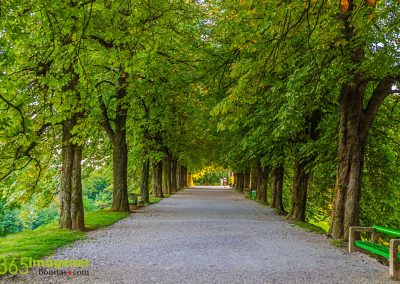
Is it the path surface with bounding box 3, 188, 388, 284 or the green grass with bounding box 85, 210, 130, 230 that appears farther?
the green grass with bounding box 85, 210, 130, 230

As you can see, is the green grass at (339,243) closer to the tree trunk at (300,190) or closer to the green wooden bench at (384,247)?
the green wooden bench at (384,247)

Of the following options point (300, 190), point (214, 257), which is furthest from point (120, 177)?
point (214, 257)

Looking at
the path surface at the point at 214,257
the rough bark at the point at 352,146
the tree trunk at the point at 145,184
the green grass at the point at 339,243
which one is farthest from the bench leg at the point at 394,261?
the tree trunk at the point at 145,184

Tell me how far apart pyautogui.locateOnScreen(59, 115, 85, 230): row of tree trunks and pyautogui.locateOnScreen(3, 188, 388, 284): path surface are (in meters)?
0.88

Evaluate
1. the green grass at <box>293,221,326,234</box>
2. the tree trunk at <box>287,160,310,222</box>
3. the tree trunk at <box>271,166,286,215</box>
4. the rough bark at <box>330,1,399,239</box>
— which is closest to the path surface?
the green grass at <box>293,221,326,234</box>

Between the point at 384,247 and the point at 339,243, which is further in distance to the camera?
the point at 339,243

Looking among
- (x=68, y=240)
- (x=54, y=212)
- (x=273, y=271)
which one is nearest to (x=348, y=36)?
(x=273, y=271)

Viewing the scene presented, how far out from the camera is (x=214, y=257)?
9273 mm

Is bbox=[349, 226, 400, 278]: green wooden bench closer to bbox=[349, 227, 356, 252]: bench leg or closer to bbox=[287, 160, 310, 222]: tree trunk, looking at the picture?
bbox=[349, 227, 356, 252]: bench leg

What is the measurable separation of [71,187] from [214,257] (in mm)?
6267

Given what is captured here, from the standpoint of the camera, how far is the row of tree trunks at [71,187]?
1347 cm

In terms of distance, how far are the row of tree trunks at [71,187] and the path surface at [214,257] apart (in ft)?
2.89

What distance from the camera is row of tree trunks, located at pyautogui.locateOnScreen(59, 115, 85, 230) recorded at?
13.5 metres

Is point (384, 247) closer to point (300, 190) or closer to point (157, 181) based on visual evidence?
point (300, 190)
